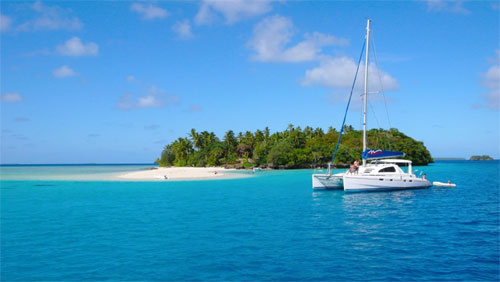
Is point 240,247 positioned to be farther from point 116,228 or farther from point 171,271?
point 116,228

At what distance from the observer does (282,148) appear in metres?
105

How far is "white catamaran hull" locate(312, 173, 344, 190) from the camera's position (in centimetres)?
3450

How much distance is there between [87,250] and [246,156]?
103 metres

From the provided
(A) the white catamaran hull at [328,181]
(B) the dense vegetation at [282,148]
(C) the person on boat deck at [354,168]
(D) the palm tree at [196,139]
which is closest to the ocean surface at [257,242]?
(C) the person on boat deck at [354,168]

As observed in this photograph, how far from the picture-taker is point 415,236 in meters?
15.4

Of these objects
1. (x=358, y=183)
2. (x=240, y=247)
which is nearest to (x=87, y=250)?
(x=240, y=247)

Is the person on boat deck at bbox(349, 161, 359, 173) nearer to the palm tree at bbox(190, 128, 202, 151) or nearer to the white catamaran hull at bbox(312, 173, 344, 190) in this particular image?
the white catamaran hull at bbox(312, 173, 344, 190)

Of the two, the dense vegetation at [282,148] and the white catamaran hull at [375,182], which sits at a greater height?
the dense vegetation at [282,148]

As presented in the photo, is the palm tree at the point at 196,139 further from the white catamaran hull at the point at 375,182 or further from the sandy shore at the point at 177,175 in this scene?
the white catamaran hull at the point at 375,182

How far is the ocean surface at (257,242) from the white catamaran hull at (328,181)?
8696 millimetres

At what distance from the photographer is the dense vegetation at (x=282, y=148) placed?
10644 cm

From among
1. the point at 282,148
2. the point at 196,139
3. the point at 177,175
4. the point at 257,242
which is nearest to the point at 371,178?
the point at 257,242

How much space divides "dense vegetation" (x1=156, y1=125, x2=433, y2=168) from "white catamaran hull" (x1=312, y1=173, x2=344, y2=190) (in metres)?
68.3

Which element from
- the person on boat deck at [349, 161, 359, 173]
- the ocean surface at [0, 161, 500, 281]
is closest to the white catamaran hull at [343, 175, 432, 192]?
the person on boat deck at [349, 161, 359, 173]
